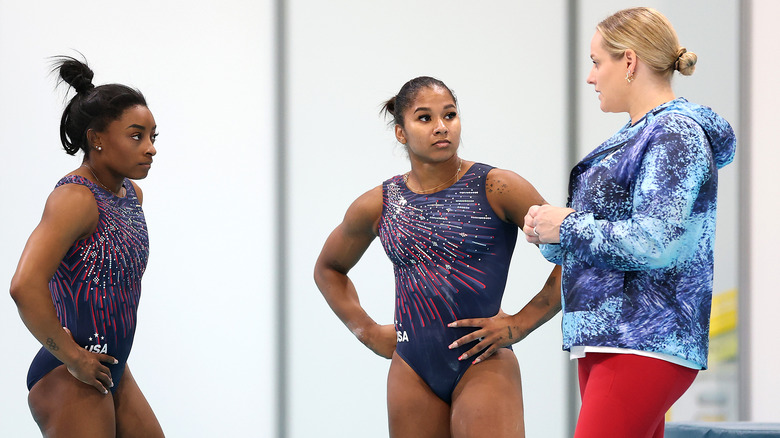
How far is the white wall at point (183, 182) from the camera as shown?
4.05 m

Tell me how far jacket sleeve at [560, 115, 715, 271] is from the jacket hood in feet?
0.09

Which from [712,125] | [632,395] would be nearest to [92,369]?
[632,395]

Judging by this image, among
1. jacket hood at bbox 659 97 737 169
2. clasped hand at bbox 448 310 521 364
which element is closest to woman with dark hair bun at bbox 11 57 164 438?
Answer: clasped hand at bbox 448 310 521 364

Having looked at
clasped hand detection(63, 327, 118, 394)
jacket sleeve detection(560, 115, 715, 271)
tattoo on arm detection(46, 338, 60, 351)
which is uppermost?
jacket sleeve detection(560, 115, 715, 271)

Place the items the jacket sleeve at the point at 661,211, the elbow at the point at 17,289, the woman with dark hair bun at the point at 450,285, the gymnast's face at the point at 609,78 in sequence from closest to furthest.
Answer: the jacket sleeve at the point at 661,211 → the gymnast's face at the point at 609,78 → the elbow at the point at 17,289 → the woman with dark hair bun at the point at 450,285

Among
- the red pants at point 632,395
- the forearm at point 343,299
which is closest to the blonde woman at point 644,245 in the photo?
the red pants at point 632,395

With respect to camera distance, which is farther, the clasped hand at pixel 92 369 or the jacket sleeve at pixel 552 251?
the clasped hand at pixel 92 369

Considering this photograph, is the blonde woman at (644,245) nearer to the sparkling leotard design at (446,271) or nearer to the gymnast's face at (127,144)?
the sparkling leotard design at (446,271)

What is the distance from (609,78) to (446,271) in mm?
744

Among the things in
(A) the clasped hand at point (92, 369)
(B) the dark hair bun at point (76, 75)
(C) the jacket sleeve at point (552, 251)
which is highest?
(B) the dark hair bun at point (76, 75)

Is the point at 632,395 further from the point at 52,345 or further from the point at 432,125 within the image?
the point at 52,345

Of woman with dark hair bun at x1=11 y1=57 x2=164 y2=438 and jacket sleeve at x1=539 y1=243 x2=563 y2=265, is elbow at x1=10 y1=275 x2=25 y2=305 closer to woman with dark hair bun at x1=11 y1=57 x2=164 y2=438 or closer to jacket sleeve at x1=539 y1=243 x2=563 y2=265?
woman with dark hair bun at x1=11 y1=57 x2=164 y2=438

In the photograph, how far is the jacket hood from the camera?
160 cm

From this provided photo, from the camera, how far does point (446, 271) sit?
226 cm
